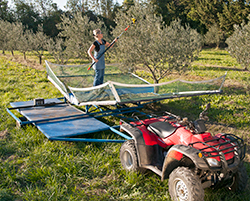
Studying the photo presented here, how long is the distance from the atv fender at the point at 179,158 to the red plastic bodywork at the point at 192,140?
12cm

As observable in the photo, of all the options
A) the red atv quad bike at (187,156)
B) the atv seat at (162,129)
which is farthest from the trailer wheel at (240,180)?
the atv seat at (162,129)

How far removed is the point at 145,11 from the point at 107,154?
616 centimetres

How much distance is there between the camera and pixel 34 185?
146 inches

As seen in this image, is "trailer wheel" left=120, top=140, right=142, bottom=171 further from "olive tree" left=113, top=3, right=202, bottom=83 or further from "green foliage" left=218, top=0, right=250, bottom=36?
"green foliage" left=218, top=0, right=250, bottom=36

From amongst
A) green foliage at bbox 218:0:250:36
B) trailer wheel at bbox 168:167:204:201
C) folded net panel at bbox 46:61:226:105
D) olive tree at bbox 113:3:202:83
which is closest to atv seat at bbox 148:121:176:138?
trailer wheel at bbox 168:167:204:201

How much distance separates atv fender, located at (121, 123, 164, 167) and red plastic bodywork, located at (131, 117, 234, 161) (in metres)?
0.08

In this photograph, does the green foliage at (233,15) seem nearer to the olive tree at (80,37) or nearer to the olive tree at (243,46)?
the olive tree at (243,46)

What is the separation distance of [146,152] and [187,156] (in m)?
0.80

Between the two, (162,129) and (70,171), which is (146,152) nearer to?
(162,129)

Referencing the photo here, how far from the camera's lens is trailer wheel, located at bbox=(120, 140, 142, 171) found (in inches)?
146

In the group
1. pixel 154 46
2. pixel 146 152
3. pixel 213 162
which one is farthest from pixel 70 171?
pixel 154 46

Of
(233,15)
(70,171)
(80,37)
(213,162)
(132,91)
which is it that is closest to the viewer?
(213,162)

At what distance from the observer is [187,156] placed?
9.84ft

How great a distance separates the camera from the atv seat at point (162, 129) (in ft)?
11.4
